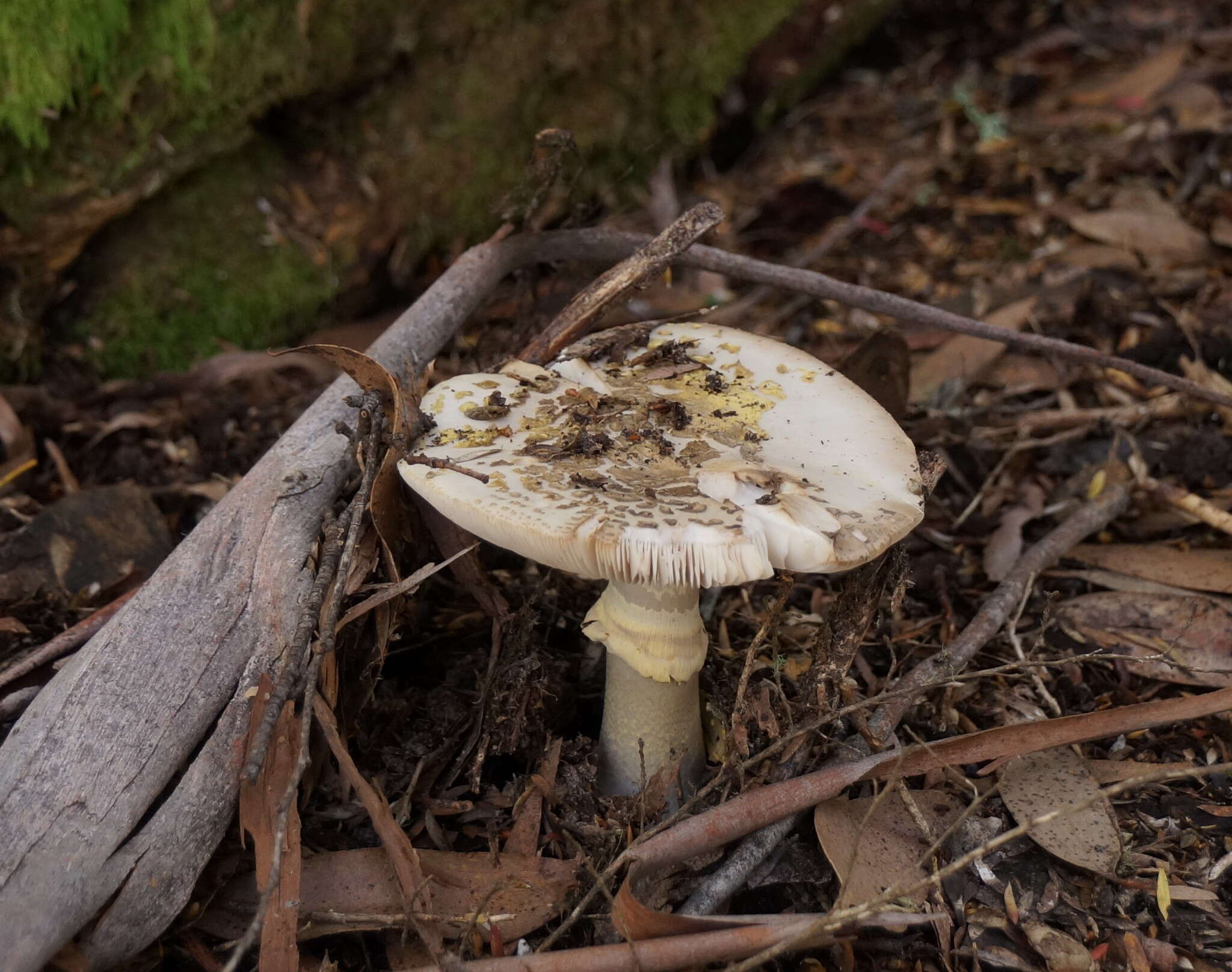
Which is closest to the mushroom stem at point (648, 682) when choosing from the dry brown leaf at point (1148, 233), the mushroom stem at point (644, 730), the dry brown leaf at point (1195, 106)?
the mushroom stem at point (644, 730)

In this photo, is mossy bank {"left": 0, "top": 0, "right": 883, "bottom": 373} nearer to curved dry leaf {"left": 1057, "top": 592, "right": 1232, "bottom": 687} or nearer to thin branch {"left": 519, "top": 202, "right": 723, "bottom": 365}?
thin branch {"left": 519, "top": 202, "right": 723, "bottom": 365}

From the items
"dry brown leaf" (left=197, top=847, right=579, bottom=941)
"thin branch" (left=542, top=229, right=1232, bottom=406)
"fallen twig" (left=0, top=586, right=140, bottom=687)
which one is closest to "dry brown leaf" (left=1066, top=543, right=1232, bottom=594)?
"thin branch" (left=542, top=229, right=1232, bottom=406)

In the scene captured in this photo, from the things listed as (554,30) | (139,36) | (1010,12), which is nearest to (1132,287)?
(554,30)

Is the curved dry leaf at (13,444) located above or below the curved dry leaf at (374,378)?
below

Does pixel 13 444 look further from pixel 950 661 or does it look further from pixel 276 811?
pixel 950 661

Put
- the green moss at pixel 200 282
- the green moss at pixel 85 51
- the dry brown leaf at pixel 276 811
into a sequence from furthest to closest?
the green moss at pixel 200 282 < the green moss at pixel 85 51 < the dry brown leaf at pixel 276 811

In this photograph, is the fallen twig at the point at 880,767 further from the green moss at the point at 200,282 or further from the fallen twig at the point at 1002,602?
the green moss at the point at 200,282
